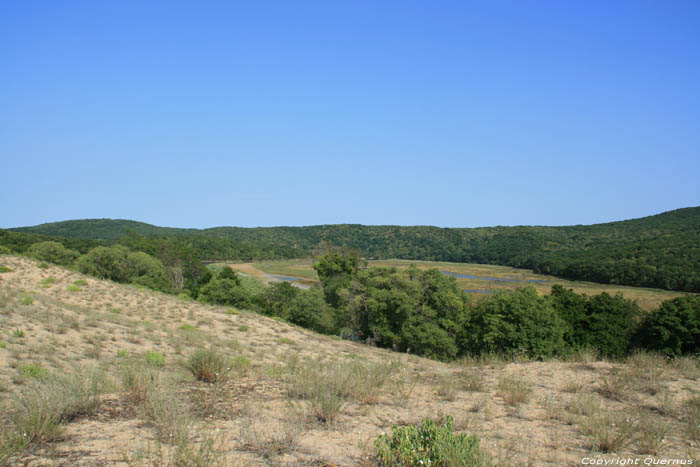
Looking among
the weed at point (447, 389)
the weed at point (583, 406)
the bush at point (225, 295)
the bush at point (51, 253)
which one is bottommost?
the bush at point (225, 295)

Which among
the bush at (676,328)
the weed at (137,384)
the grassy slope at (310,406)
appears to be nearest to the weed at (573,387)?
the grassy slope at (310,406)

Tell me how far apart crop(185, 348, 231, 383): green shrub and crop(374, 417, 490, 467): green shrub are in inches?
186

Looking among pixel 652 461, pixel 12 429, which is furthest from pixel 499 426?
pixel 12 429

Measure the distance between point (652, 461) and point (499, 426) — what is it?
76.3 inches

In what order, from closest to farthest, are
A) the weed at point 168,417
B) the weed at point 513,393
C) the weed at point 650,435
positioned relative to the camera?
the weed at point 168,417, the weed at point 650,435, the weed at point 513,393

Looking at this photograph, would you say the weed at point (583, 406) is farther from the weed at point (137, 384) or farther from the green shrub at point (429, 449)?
the weed at point (137, 384)

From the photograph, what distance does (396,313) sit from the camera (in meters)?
40.7

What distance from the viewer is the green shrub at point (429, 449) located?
174 inches

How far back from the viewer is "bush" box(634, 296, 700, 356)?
117ft

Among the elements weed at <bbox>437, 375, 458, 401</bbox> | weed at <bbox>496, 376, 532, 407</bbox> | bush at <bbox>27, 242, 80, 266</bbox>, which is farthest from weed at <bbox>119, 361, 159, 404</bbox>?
bush at <bbox>27, 242, 80, 266</bbox>

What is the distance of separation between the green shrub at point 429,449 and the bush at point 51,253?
6311 centimetres

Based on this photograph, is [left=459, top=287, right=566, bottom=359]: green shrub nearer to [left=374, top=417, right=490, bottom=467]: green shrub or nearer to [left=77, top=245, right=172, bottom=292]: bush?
[left=374, top=417, right=490, bottom=467]: green shrub

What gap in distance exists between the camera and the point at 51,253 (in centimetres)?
5716

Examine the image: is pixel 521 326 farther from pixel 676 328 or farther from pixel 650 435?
pixel 650 435
